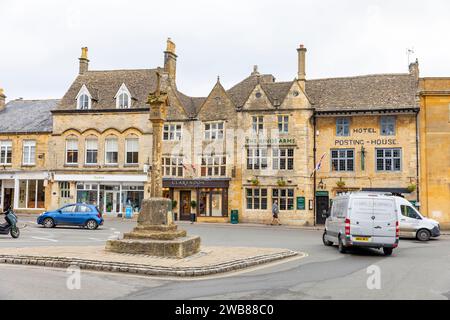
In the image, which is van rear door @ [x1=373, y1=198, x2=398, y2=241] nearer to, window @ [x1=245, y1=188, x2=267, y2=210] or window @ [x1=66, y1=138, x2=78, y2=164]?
window @ [x1=245, y1=188, x2=267, y2=210]

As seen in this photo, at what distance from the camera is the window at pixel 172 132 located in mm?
38469

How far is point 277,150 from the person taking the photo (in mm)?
35844

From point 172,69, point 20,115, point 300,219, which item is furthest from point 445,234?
point 20,115

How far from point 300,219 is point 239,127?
8689mm

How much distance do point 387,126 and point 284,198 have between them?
9317mm

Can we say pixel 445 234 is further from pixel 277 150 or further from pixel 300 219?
Result: pixel 277 150

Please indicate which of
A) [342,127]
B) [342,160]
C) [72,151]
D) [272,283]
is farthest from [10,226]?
[342,127]

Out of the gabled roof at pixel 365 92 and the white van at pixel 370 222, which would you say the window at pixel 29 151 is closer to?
the gabled roof at pixel 365 92

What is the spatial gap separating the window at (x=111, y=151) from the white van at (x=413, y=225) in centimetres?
2424

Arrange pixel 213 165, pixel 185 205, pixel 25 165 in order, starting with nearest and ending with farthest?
pixel 213 165 < pixel 185 205 < pixel 25 165

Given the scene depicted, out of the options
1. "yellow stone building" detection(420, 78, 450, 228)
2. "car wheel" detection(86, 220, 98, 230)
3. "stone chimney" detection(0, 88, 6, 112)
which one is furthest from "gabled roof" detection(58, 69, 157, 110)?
"yellow stone building" detection(420, 78, 450, 228)

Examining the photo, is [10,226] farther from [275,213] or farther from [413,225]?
[413,225]

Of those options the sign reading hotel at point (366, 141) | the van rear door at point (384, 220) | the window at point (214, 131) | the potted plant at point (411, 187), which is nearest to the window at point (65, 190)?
the window at point (214, 131)

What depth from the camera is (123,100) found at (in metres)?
40.0
